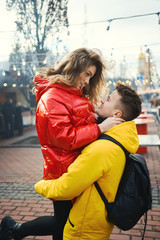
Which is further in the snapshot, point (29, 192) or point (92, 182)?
point (29, 192)

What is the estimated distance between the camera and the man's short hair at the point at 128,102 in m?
1.57

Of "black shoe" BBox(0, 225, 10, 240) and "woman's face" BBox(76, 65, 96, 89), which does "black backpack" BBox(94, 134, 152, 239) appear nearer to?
"woman's face" BBox(76, 65, 96, 89)

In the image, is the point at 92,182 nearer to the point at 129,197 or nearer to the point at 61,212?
the point at 129,197

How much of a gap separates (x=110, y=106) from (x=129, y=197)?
655mm

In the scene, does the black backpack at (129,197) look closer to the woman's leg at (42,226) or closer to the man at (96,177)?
the man at (96,177)

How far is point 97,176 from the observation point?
140 cm

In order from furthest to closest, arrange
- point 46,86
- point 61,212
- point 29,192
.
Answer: point 29,192, point 61,212, point 46,86

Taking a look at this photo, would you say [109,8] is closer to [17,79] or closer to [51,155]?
[51,155]

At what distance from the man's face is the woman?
7 cm

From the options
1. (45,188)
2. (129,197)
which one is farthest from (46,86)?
(129,197)

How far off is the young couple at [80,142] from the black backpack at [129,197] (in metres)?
0.04

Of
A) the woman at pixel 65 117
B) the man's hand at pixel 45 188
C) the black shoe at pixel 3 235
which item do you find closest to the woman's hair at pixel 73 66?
the woman at pixel 65 117

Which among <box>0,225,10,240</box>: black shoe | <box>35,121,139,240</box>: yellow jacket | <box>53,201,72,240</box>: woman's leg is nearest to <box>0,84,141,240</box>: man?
<box>35,121,139,240</box>: yellow jacket

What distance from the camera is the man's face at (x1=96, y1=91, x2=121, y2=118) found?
1606mm
